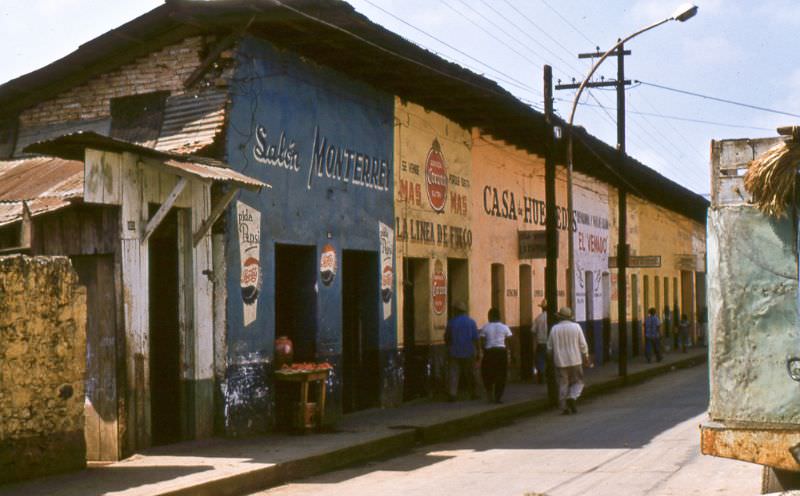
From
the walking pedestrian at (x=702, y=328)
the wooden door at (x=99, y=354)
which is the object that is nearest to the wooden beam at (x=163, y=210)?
the wooden door at (x=99, y=354)

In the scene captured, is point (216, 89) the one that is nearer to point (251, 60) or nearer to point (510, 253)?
point (251, 60)

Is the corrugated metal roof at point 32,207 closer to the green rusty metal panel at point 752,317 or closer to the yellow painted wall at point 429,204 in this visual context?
the green rusty metal panel at point 752,317

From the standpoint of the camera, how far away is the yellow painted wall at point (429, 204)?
20.7m

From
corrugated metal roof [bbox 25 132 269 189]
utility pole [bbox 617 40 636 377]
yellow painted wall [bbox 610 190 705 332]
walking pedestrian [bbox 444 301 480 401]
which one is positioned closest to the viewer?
corrugated metal roof [bbox 25 132 269 189]

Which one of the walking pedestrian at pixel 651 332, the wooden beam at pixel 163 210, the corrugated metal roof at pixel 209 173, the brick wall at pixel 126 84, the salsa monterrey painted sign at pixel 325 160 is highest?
the brick wall at pixel 126 84

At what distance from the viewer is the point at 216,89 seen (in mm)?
15133

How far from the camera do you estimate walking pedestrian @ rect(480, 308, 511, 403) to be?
20625 mm

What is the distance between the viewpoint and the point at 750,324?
301 inches

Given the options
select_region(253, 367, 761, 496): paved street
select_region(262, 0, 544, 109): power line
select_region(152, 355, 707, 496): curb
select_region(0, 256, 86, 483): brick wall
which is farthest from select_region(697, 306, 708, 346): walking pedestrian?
select_region(0, 256, 86, 483): brick wall

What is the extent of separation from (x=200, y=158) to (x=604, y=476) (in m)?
5.83

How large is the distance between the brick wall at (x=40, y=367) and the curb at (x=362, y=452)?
1609 millimetres

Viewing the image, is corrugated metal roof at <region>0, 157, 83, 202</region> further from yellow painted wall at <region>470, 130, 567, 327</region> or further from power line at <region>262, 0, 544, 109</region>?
yellow painted wall at <region>470, 130, 567, 327</region>

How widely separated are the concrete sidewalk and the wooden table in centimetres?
29

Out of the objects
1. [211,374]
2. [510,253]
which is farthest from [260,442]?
[510,253]
